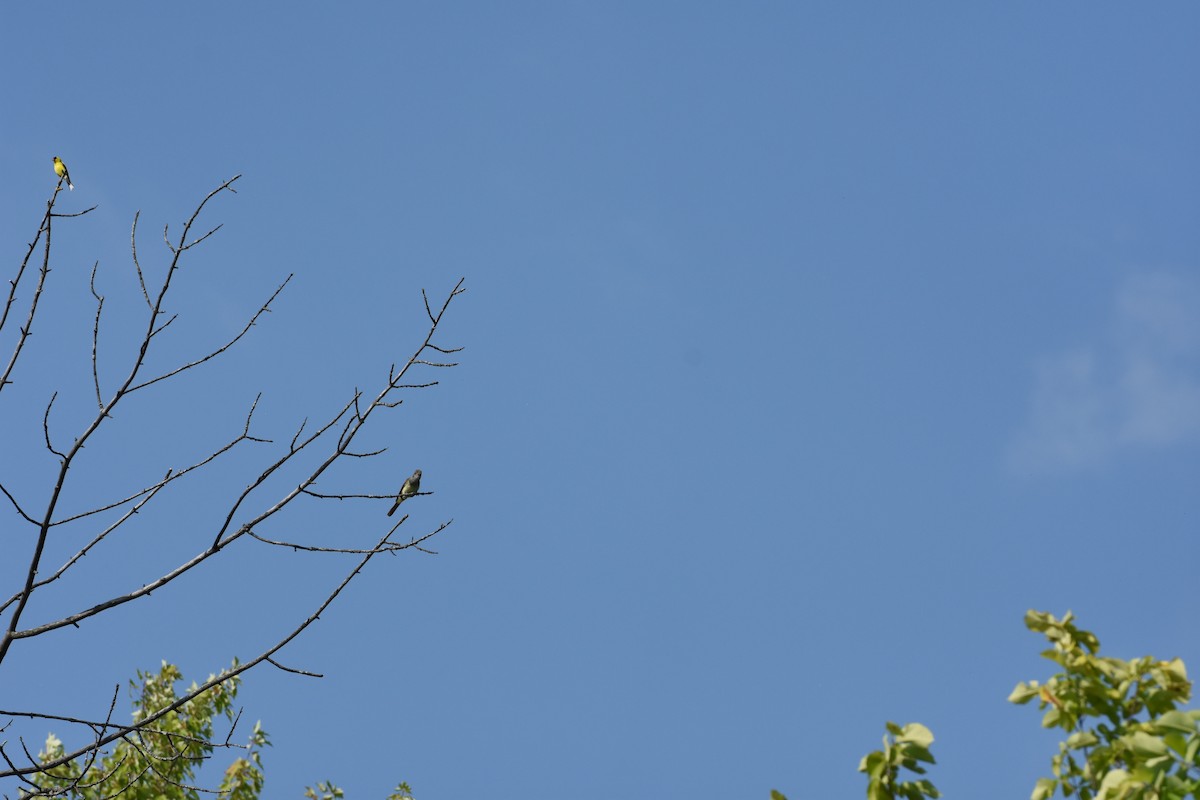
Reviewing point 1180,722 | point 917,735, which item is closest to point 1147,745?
point 1180,722

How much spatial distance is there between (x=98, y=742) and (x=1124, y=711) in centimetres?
332

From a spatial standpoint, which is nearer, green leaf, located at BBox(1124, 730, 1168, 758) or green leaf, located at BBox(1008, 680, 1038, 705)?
green leaf, located at BBox(1124, 730, 1168, 758)

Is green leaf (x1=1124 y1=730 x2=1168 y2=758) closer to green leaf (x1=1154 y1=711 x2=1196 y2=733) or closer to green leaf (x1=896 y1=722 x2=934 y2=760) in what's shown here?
green leaf (x1=1154 y1=711 x2=1196 y2=733)

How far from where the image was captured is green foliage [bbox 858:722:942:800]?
11.8ft

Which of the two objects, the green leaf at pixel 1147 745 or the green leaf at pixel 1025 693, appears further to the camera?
the green leaf at pixel 1025 693

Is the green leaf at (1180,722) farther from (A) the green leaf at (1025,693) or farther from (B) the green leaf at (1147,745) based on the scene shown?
(A) the green leaf at (1025,693)

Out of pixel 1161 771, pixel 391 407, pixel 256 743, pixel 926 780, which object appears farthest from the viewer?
pixel 256 743

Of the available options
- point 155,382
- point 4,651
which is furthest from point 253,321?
point 4,651

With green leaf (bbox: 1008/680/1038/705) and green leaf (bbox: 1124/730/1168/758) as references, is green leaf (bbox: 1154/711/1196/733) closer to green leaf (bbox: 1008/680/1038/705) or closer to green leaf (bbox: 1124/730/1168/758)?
green leaf (bbox: 1124/730/1168/758)

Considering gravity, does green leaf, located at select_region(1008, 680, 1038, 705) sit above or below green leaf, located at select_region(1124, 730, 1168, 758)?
above

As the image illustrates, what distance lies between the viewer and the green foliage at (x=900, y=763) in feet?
11.8

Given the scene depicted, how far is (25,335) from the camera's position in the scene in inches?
165

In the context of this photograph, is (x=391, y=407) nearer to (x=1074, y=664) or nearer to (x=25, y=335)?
(x=25, y=335)

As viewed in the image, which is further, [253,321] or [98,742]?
[253,321]
